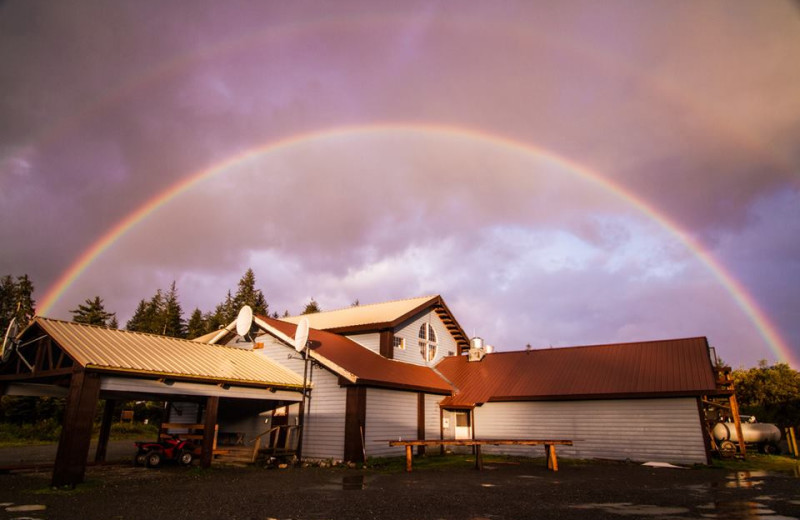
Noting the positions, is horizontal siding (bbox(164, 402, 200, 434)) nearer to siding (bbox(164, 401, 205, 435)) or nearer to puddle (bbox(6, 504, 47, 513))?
siding (bbox(164, 401, 205, 435))

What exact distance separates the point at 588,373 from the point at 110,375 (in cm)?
2256

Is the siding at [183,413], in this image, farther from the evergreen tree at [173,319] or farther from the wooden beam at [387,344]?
the evergreen tree at [173,319]

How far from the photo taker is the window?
31.8 m

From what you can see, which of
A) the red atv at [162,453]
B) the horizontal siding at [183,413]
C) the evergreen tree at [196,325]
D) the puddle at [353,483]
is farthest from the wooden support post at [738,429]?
the evergreen tree at [196,325]

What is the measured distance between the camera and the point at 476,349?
107 ft

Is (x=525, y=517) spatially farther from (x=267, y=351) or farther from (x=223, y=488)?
(x=267, y=351)

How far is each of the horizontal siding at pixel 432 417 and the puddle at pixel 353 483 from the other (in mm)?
9820

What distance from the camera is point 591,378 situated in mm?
25594

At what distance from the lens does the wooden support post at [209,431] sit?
18.6 m

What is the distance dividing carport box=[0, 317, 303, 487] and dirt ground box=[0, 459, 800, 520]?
1.91 metres

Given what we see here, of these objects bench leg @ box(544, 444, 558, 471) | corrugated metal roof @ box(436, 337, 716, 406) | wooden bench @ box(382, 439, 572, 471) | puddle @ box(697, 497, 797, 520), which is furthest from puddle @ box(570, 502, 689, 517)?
corrugated metal roof @ box(436, 337, 716, 406)

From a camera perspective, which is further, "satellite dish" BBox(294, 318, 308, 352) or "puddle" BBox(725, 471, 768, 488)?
"satellite dish" BBox(294, 318, 308, 352)

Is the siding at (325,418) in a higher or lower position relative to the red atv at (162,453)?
higher

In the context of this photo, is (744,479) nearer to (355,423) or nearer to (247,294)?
(355,423)
